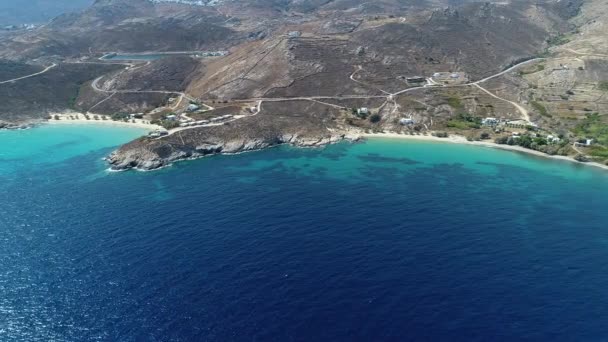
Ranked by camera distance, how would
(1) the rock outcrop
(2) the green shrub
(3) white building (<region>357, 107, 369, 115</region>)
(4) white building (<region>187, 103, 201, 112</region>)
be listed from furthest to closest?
(4) white building (<region>187, 103, 201, 112</region>), (3) white building (<region>357, 107, 369, 115</region>), (2) the green shrub, (1) the rock outcrop

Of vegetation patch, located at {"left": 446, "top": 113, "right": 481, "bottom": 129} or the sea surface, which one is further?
vegetation patch, located at {"left": 446, "top": 113, "right": 481, "bottom": 129}

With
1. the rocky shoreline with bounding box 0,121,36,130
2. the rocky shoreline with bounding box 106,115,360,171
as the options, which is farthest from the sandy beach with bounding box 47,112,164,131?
the rocky shoreline with bounding box 106,115,360,171

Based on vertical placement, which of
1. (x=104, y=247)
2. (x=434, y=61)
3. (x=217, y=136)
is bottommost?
(x=104, y=247)

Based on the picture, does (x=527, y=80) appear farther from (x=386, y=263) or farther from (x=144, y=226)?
(x=144, y=226)

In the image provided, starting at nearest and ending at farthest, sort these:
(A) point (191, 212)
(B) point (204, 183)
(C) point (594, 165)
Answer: (A) point (191, 212) → (B) point (204, 183) → (C) point (594, 165)

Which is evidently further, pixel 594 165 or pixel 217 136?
pixel 217 136

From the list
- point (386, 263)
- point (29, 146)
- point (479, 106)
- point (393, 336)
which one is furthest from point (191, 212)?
point (479, 106)

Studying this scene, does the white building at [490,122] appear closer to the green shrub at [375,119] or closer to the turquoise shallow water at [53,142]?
the green shrub at [375,119]

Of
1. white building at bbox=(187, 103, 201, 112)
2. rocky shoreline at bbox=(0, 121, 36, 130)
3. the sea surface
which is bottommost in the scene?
the sea surface

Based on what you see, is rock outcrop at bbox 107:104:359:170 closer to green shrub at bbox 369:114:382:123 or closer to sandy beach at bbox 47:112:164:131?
green shrub at bbox 369:114:382:123
